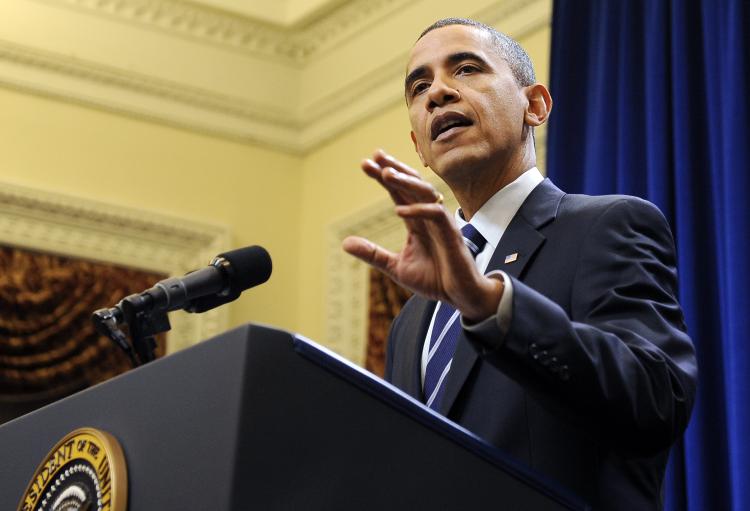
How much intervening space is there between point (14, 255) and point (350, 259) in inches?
63.5

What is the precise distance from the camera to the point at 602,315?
5.25 ft

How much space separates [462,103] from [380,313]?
3.97 meters

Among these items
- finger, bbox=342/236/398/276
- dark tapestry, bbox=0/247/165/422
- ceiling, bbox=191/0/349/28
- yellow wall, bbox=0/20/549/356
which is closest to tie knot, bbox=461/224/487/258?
finger, bbox=342/236/398/276

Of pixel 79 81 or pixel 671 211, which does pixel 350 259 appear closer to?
pixel 79 81

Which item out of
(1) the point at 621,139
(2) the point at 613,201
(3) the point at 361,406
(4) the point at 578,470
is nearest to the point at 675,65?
(1) the point at 621,139

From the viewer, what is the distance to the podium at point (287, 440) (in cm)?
125

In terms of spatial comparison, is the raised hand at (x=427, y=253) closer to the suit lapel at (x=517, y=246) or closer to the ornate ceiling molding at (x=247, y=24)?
the suit lapel at (x=517, y=246)

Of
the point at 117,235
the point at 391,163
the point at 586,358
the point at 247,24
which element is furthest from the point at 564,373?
the point at 247,24

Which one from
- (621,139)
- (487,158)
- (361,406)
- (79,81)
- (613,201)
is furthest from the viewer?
(79,81)

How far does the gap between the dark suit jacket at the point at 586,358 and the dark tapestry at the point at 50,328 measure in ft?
13.7

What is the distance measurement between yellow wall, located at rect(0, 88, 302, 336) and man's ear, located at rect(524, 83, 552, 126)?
4.15 m

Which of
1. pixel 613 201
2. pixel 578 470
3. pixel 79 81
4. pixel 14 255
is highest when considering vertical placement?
pixel 79 81

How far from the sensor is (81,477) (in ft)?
4.68

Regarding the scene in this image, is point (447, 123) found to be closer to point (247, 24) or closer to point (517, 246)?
point (517, 246)
